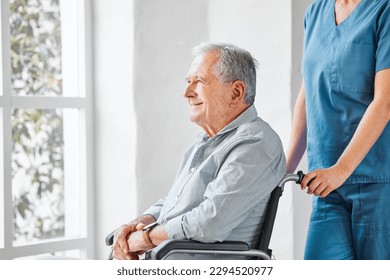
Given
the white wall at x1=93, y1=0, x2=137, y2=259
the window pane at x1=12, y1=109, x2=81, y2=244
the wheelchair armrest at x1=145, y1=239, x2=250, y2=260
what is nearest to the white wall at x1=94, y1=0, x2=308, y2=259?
the white wall at x1=93, y1=0, x2=137, y2=259

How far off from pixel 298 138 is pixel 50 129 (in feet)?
4.09

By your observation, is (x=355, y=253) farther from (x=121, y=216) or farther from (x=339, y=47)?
(x=121, y=216)

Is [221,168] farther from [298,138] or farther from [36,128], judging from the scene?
[36,128]

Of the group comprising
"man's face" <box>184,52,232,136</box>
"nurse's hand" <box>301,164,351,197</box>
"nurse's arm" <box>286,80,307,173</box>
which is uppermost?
"man's face" <box>184,52,232,136</box>

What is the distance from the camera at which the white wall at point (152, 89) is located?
8.79ft

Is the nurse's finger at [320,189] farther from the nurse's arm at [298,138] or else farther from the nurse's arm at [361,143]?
the nurse's arm at [298,138]

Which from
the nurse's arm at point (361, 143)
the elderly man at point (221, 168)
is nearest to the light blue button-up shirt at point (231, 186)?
the elderly man at point (221, 168)

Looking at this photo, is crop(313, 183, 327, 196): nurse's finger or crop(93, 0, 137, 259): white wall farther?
crop(93, 0, 137, 259): white wall

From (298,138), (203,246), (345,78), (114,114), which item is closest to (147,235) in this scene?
(203,246)

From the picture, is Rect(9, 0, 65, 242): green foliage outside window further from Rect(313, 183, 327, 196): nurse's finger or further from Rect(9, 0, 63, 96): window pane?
Rect(313, 183, 327, 196): nurse's finger

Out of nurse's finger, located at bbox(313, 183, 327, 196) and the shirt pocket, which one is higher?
the shirt pocket

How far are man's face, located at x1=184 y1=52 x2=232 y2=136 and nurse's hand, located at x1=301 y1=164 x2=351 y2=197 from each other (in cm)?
27

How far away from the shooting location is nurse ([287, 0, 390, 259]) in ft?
5.69
